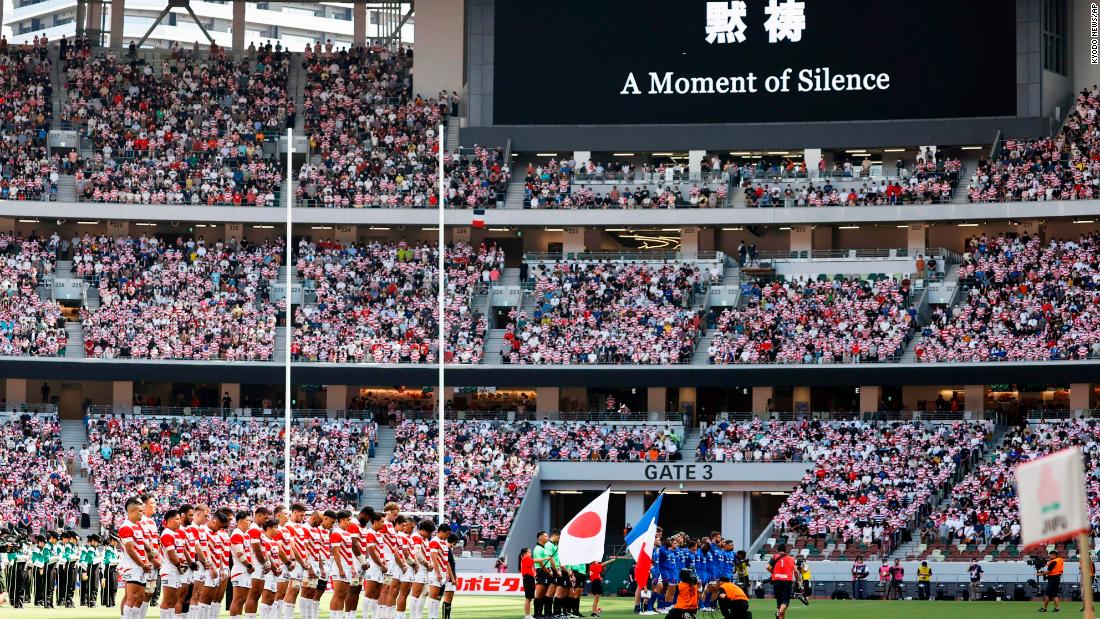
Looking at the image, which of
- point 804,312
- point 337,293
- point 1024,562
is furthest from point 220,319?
point 1024,562

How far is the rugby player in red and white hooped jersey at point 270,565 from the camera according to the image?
23.5 metres

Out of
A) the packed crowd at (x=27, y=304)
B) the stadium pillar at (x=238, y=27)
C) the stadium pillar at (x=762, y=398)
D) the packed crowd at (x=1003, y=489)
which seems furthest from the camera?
the stadium pillar at (x=238, y=27)

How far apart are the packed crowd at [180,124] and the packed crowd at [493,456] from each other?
468 inches

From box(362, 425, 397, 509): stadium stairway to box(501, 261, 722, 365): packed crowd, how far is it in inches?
190

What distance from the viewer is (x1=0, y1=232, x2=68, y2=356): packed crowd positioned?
184 feet

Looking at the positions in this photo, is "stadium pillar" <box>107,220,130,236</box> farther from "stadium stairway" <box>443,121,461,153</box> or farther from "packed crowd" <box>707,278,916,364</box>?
"packed crowd" <box>707,278,916,364</box>

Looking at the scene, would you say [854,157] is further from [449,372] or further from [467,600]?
[467,600]

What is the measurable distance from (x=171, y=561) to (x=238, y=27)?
166 feet

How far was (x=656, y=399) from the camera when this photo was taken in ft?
196

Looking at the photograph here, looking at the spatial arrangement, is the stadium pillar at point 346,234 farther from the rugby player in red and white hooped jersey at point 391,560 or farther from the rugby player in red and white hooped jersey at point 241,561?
the rugby player in red and white hooped jersey at point 241,561

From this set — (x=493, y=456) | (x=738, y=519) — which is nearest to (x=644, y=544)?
(x=493, y=456)

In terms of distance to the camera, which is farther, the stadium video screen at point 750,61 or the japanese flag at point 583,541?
the stadium video screen at point 750,61

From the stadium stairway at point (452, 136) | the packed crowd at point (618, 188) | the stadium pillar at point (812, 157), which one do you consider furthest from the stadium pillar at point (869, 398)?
the stadium stairway at point (452, 136)

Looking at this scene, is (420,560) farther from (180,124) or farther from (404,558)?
(180,124)
